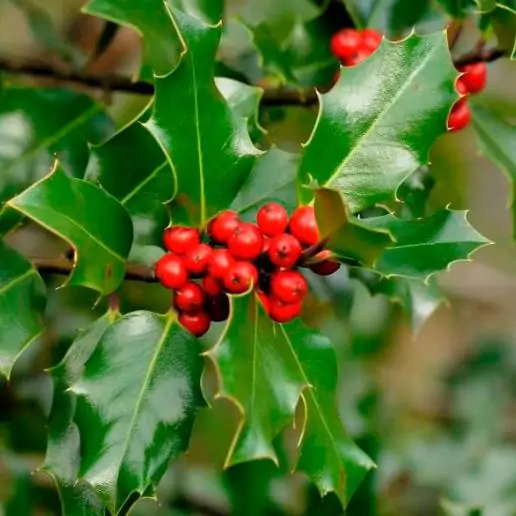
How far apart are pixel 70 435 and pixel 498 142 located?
52 centimetres

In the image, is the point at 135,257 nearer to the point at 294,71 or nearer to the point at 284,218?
the point at 284,218

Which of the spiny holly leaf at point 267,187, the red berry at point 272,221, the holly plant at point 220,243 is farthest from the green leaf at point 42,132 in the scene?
the red berry at point 272,221

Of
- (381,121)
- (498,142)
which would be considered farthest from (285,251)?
(498,142)

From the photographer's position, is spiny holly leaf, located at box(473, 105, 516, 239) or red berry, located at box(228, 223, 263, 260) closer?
red berry, located at box(228, 223, 263, 260)

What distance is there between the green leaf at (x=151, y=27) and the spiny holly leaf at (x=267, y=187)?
0.13 m

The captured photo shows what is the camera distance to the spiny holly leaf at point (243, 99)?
2.88 feet

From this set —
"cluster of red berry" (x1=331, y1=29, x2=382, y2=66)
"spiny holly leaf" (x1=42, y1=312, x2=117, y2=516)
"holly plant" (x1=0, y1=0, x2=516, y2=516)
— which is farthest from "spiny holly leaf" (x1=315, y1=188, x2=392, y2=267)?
"cluster of red berry" (x1=331, y1=29, x2=382, y2=66)

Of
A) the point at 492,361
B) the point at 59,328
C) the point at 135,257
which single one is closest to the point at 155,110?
the point at 135,257

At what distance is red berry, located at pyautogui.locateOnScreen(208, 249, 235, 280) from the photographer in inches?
27.3

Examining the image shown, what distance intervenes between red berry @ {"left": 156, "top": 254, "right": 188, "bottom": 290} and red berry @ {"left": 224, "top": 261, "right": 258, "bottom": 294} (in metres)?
0.05

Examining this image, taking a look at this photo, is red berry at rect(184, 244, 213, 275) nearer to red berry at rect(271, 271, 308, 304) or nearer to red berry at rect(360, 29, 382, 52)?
red berry at rect(271, 271, 308, 304)

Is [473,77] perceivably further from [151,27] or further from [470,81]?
[151,27]

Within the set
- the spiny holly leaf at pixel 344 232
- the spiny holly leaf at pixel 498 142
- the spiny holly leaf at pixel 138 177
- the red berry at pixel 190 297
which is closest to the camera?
the spiny holly leaf at pixel 344 232

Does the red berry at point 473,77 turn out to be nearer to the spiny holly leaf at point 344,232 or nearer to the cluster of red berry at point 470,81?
the cluster of red berry at point 470,81
